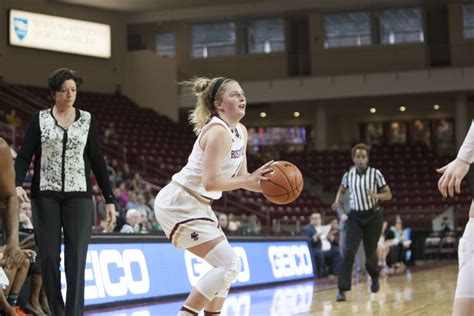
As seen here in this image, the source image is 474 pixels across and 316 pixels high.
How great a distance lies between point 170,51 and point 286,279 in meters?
19.8

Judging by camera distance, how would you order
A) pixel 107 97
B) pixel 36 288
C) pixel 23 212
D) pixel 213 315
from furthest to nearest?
pixel 107 97, pixel 23 212, pixel 36 288, pixel 213 315

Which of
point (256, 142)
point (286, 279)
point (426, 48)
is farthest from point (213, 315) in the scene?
point (256, 142)

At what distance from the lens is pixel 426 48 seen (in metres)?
30.0

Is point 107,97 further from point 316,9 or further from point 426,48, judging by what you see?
point 426,48

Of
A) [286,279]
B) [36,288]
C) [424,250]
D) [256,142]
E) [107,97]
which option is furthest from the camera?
[256,142]

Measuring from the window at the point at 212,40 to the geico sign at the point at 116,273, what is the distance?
74.4ft

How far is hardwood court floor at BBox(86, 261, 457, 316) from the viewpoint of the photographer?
8.64 metres

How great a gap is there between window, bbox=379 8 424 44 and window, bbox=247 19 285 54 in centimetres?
362

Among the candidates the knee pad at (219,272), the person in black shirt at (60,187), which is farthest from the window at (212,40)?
the knee pad at (219,272)

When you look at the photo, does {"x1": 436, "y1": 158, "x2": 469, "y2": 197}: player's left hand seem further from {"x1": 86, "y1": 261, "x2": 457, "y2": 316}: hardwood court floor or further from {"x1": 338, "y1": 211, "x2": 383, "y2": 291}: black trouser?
{"x1": 338, "y1": 211, "x2": 383, "y2": 291}: black trouser

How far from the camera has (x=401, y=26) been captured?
1231 inches

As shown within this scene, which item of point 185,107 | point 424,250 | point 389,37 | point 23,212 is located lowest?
point 424,250

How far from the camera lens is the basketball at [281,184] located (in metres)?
5.23

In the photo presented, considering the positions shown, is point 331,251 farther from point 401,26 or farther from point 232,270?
point 401,26
